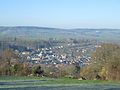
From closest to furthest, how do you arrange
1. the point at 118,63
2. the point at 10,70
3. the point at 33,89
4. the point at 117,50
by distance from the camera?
1. the point at 33,89
2. the point at 118,63
3. the point at 10,70
4. the point at 117,50

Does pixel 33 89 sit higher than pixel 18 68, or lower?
higher

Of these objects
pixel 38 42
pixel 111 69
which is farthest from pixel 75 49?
pixel 111 69

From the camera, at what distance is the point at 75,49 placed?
522 ft

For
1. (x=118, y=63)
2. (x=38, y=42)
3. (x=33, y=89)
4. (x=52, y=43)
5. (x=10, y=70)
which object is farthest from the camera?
(x=52, y=43)

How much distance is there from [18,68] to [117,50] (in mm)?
15118

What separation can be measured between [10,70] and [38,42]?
383 ft

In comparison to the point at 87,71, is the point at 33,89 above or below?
above

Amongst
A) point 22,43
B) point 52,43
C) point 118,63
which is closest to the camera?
point 118,63

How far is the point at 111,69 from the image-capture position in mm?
45750

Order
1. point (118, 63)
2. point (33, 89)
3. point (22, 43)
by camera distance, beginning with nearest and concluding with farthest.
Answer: point (33, 89) → point (118, 63) → point (22, 43)

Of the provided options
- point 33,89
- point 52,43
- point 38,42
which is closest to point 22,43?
Result: point 38,42

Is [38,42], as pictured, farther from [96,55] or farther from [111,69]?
[111,69]

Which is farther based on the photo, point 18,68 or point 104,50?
point 104,50

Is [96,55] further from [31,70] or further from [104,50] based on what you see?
[31,70]
